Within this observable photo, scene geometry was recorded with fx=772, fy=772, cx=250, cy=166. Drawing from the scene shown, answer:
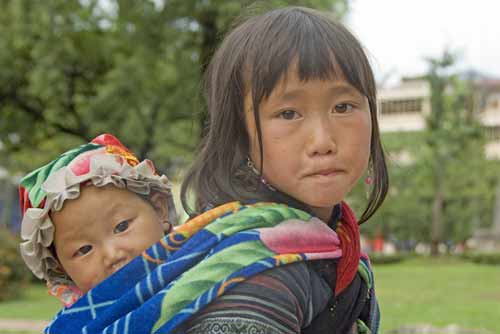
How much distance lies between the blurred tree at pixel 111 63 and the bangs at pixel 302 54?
630 inches

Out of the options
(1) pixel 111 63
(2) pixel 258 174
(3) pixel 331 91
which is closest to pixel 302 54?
(3) pixel 331 91

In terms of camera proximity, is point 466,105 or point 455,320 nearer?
point 455,320

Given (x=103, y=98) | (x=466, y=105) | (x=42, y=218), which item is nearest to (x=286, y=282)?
(x=42, y=218)

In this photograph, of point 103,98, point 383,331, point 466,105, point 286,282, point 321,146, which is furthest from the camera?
point 466,105

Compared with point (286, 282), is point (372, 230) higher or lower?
lower

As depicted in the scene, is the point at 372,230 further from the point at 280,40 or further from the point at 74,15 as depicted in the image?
the point at 280,40

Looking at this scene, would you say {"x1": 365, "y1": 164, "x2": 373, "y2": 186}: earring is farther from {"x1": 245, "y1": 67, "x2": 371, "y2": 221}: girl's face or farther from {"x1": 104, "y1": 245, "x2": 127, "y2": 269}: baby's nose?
{"x1": 104, "y1": 245, "x2": 127, "y2": 269}: baby's nose

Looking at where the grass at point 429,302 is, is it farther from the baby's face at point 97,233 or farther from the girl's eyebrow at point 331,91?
the girl's eyebrow at point 331,91

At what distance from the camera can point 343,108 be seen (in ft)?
5.66

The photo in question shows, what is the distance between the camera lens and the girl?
1.67 meters

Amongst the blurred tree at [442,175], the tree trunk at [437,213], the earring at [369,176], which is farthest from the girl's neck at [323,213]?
the tree trunk at [437,213]

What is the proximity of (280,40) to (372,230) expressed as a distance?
43635mm

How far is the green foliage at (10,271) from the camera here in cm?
1516

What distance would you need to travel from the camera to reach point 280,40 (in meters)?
1.71
